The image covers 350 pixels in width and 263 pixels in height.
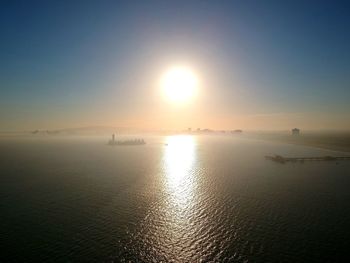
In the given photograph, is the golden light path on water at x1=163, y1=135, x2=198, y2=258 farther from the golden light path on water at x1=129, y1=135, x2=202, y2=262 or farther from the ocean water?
the ocean water

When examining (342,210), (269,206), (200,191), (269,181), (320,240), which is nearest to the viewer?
(320,240)

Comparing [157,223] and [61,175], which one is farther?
[61,175]

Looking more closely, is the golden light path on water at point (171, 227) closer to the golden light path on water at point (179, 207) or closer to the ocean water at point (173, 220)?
the golden light path on water at point (179, 207)

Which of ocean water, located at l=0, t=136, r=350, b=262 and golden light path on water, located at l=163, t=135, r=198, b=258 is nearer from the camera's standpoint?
ocean water, located at l=0, t=136, r=350, b=262

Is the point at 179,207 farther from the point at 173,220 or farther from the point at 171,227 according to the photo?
the point at 171,227

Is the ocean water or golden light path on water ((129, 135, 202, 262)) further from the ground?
the ocean water

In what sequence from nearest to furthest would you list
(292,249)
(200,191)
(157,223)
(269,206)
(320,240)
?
(292,249) < (320,240) < (157,223) < (269,206) < (200,191)

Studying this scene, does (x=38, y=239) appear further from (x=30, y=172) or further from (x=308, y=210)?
(x=30, y=172)

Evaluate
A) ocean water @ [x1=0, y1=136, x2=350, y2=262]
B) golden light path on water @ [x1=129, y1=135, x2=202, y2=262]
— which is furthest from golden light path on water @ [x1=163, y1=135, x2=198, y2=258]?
ocean water @ [x1=0, y1=136, x2=350, y2=262]

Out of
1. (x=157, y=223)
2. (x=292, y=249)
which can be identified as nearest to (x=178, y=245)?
(x=157, y=223)

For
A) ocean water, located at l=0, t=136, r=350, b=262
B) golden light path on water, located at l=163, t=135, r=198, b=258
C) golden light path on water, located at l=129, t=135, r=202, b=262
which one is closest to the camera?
ocean water, located at l=0, t=136, r=350, b=262

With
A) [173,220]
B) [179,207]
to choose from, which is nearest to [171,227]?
[173,220]
